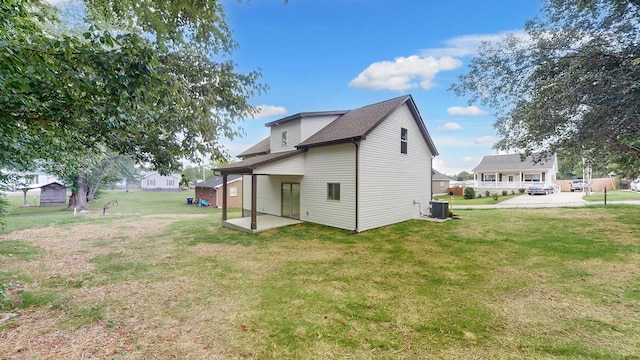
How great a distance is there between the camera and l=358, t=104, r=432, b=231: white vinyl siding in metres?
10.4

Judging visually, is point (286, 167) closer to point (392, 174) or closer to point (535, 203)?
point (392, 174)

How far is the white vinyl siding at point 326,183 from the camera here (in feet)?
33.9

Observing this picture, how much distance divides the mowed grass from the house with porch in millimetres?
26875

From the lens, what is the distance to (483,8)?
10.2 meters

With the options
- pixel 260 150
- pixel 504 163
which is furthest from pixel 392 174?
pixel 504 163

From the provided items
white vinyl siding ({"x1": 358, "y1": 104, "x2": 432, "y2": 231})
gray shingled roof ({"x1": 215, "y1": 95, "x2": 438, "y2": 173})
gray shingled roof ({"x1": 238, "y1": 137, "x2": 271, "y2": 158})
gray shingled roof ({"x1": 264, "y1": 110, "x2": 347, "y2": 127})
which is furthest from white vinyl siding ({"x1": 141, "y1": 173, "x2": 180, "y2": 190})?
white vinyl siding ({"x1": 358, "y1": 104, "x2": 432, "y2": 231})

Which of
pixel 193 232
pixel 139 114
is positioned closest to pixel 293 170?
pixel 193 232

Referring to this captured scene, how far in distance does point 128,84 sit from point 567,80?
1011 centimetres

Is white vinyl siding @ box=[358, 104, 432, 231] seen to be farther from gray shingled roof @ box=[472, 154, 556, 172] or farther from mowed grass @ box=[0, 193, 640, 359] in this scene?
gray shingled roof @ box=[472, 154, 556, 172]

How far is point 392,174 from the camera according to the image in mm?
11602

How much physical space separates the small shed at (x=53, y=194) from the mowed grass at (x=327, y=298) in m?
24.3

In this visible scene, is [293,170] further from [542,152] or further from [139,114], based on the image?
[542,152]

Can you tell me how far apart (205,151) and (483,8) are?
1214 cm

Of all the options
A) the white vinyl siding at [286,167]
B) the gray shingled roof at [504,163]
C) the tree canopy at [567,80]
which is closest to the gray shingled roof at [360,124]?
the white vinyl siding at [286,167]
